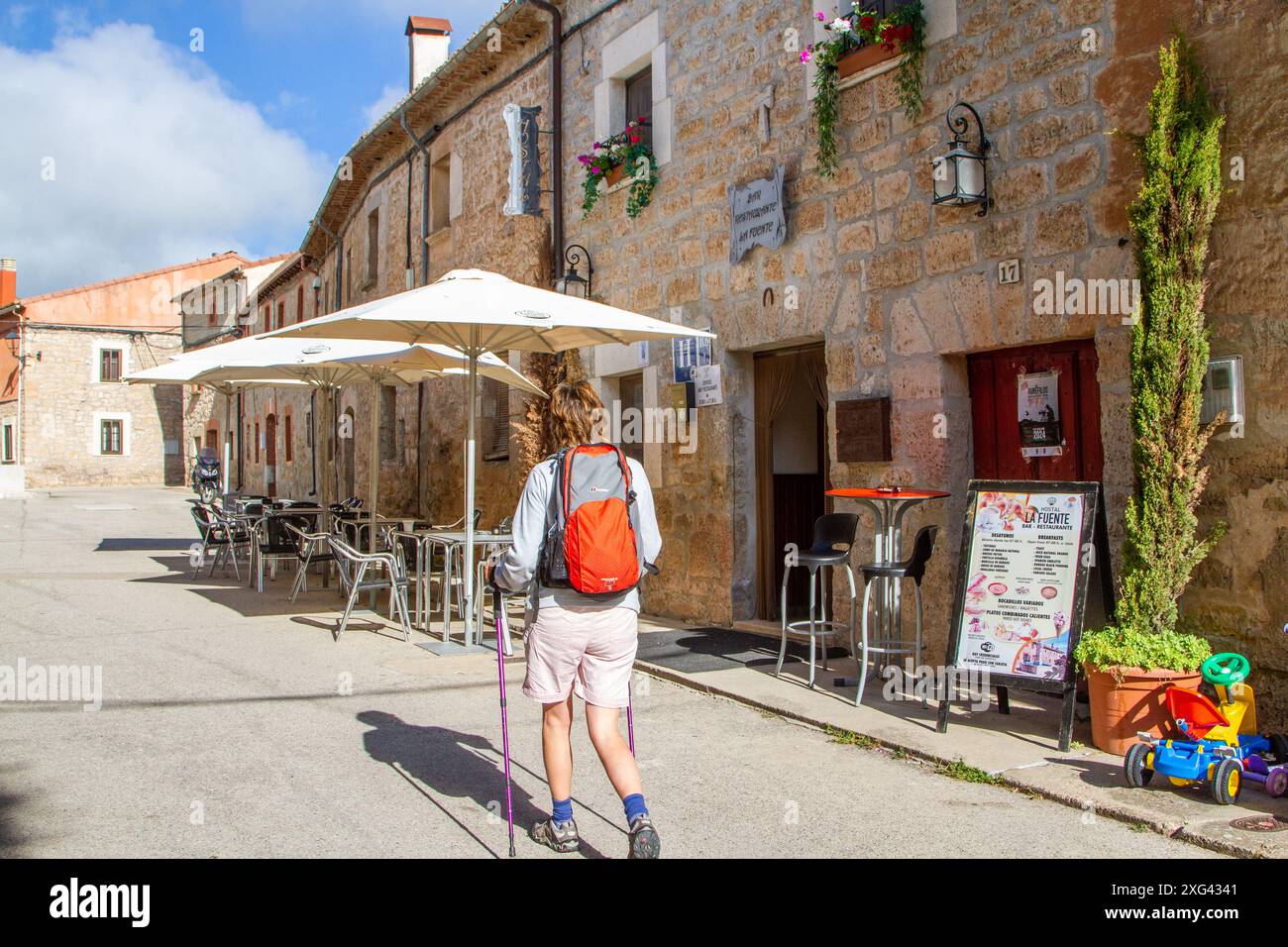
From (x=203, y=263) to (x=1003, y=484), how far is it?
40953 millimetres

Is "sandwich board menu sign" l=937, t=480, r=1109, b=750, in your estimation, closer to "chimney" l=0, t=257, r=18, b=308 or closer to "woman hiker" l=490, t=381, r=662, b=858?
"woman hiker" l=490, t=381, r=662, b=858

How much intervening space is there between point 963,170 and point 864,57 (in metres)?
1.40

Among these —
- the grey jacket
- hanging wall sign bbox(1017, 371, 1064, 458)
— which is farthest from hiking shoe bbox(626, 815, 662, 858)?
hanging wall sign bbox(1017, 371, 1064, 458)

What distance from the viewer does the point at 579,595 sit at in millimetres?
3576

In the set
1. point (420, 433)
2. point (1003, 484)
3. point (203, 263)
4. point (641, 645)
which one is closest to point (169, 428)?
point (203, 263)

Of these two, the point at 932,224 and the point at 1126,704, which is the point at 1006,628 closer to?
the point at 1126,704

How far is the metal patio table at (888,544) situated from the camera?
231 inches

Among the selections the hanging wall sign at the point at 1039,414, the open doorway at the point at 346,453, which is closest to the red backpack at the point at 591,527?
the hanging wall sign at the point at 1039,414

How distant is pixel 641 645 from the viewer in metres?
7.80

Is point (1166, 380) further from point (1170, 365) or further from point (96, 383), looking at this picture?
point (96, 383)

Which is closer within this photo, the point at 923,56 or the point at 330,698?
the point at 330,698

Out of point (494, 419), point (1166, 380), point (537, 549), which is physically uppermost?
point (494, 419)

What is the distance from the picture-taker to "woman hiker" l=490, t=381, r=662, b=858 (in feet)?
11.6

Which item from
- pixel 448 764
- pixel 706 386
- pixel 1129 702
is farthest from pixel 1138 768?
pixel 706 386
